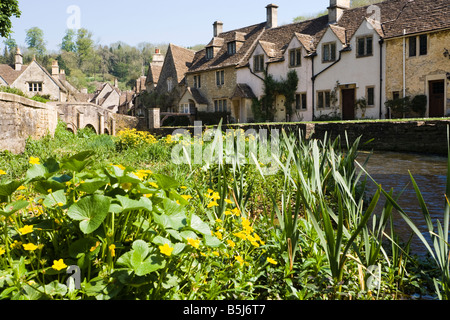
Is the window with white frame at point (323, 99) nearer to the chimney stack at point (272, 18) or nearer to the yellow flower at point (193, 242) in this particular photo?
the chimney stack at point (272, 18)

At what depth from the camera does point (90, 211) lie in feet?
7.67

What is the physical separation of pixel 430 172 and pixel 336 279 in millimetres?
8581

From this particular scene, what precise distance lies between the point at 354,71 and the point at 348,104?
2084mm

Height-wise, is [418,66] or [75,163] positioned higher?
[418,66]

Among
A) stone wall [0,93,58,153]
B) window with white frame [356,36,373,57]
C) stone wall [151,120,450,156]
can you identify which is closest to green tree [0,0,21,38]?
stone wall [0,93,58,153]

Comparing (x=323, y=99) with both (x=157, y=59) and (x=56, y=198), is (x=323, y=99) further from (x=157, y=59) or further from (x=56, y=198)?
(x=56, y=198)

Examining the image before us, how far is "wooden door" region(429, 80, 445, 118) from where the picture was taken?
2233cm

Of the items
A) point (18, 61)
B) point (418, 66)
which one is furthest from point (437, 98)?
point (18, 61)

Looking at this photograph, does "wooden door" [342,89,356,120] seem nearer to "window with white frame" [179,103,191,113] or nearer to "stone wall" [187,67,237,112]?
"stone wall" [187,67,237,112]

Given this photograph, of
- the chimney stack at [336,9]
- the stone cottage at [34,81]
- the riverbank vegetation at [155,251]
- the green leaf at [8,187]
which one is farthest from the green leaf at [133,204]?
the stone cottage at [34,81]

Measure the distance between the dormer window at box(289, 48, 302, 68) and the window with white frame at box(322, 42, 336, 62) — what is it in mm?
1979
